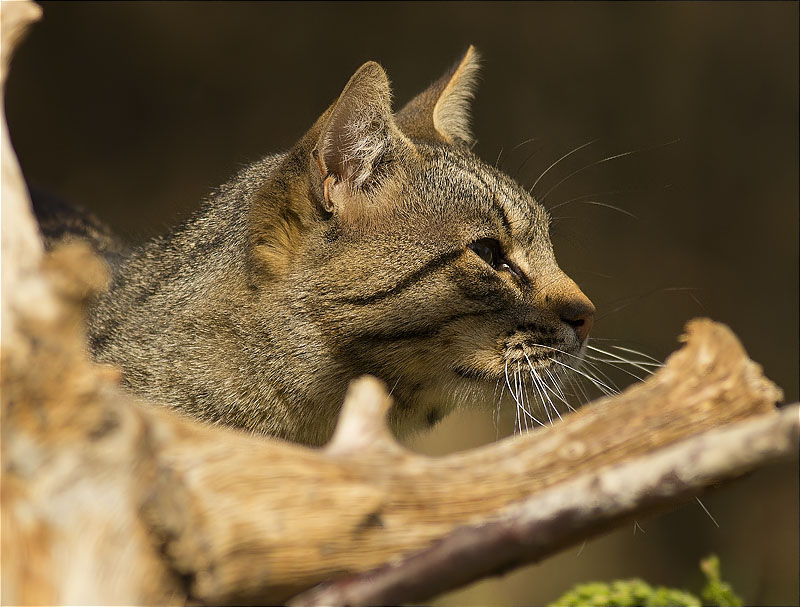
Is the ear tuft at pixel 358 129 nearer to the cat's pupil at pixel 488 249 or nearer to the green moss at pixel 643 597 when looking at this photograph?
the cat's pupil at pixel 488 249

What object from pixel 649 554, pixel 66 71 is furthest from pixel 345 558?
pixel 66 71

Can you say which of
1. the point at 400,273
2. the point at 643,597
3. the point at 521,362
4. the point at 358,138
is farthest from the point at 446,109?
the point at 643,597

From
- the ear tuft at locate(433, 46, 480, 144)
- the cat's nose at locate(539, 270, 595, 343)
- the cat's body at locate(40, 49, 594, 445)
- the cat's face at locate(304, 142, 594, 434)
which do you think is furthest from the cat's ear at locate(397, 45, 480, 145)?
the cat's nose at locate(539, 270, 595, 343)

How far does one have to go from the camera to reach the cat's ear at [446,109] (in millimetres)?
3682

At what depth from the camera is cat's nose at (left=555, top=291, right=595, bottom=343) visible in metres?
2.94

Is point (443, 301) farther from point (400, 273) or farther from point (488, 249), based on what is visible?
point (488, 249)

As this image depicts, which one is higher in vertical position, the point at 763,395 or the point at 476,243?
the point at 763,395

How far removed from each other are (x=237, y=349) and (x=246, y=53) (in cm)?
379

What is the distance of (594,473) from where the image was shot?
1661mm

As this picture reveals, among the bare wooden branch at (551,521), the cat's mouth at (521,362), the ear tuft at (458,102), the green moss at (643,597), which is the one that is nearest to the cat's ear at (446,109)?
the ear tuft at (458,102)

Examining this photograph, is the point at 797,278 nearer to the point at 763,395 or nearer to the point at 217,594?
the point at 763,395

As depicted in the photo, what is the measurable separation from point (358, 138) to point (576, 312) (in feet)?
2.90

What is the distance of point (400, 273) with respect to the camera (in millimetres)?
2912

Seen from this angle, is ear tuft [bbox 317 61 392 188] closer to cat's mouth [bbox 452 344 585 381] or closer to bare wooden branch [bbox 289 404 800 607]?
cat's mouth [bbox 452 344 585 381]
